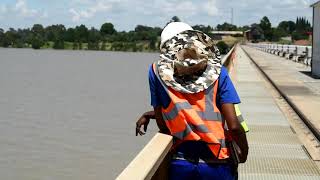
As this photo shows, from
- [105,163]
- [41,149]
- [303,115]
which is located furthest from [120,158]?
[303,115]

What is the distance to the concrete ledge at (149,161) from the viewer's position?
316 cm

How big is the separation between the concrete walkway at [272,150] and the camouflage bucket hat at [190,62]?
4.15 meters

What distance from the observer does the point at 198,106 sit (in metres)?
3.63

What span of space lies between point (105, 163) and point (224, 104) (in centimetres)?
1439

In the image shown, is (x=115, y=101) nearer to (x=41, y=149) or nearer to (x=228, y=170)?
(x=41, y=149)

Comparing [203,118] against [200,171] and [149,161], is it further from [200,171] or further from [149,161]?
[149,161]

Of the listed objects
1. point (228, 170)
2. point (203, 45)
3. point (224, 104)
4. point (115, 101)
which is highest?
point (203, 45)

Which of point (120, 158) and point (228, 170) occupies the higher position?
point (228, 170)

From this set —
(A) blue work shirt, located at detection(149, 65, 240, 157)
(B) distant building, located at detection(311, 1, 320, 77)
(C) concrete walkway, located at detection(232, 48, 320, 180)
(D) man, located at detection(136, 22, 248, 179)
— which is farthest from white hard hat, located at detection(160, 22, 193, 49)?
(B) distant building, located at detection(311, 1, 320, 77)

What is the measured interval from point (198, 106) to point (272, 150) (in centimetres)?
601

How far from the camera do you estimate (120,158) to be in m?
18.5

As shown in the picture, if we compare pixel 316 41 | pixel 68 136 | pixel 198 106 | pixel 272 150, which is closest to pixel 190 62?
pixel 198 106

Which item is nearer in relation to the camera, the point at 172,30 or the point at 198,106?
the point at 198,106

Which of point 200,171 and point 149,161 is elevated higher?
point 149,161
